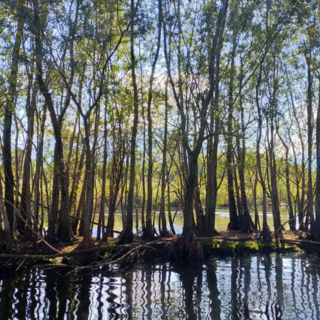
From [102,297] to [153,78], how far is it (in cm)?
921

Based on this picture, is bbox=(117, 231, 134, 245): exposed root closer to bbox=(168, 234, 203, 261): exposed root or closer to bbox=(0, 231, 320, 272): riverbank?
bbox=(0, 231, 320, 272): riverbank

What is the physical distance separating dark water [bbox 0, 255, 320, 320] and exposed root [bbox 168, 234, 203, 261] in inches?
24.8

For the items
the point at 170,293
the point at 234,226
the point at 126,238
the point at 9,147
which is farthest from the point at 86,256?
the point at 234,226

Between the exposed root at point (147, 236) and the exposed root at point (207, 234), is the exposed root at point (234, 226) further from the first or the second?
the exposed root at point (147, 236)

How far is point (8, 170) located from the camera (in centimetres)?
1295

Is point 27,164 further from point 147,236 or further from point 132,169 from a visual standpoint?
point 147,236

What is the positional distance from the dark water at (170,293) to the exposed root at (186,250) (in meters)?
0.63

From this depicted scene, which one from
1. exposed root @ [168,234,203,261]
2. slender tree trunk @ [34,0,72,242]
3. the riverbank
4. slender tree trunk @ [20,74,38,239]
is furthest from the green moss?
slender tree trunk @ [20,74,38,239]

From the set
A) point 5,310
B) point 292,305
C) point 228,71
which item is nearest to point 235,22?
point 228,71

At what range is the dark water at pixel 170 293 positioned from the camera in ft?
23.0

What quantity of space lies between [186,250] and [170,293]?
3.56 meters

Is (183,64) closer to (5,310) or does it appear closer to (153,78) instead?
(153,78)

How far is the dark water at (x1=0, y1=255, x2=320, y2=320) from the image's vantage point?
7.00 meters

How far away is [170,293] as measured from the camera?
27.5 feet
